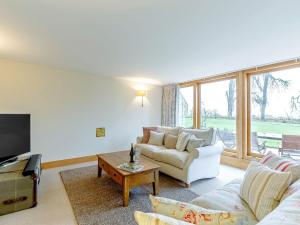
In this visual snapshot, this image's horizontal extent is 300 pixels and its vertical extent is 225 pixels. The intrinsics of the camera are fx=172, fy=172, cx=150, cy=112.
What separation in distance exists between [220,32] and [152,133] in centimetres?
258

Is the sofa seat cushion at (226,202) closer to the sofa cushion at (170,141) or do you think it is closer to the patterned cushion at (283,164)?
the patterned cushion at (283,164)

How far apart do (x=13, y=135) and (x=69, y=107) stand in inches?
56.2

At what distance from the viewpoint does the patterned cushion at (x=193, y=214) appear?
71 centimetres

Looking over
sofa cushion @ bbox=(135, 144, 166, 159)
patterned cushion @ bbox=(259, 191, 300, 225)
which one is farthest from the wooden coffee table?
patterned cushion @ bbox=(259, 191, 300, 225)

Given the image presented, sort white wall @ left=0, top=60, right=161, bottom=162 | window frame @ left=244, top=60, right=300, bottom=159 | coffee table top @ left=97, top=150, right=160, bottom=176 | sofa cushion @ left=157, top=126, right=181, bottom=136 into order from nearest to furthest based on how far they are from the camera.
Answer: coffee table top @ left=97, top=150, right=160, bottom=176 < window frame @ left=244, top=60, right=300, bottom=159 < white wall @ left=0, top=60, right=161, bottom=162 < sofa cushion @ left=157, top=126, right=181, bottom=136

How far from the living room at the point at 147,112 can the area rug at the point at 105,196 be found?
0.02 meters

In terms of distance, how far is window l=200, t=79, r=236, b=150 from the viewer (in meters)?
4.16

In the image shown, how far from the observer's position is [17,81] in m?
3.43

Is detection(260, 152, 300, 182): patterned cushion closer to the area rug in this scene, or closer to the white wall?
the area rug

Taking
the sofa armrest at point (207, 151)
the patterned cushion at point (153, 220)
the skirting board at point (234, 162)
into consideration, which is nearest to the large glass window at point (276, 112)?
the skirting board at point (234, 162)

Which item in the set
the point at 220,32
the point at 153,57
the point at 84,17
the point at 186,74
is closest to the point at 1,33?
the point at 84,17

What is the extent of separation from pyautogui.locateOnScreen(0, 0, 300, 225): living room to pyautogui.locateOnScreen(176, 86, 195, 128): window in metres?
0.04

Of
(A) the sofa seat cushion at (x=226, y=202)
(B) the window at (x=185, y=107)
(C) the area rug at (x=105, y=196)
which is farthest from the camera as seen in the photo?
(B) the window at (x=185, y=107)

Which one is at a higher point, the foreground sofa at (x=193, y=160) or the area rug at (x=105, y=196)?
the foreground sofa at (x=193, y=160)
